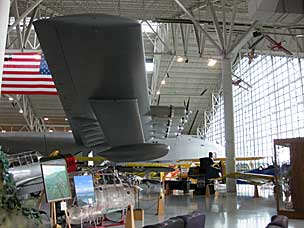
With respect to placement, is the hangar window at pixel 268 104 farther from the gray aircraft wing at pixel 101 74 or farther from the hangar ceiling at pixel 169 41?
the gray aircraft wing at pixel 101 74

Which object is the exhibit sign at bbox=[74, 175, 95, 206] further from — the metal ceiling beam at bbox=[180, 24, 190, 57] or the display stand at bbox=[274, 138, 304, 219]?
the metal ceiling beam at bbox=[180, 24, 190, 57]

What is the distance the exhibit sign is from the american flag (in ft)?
22.9

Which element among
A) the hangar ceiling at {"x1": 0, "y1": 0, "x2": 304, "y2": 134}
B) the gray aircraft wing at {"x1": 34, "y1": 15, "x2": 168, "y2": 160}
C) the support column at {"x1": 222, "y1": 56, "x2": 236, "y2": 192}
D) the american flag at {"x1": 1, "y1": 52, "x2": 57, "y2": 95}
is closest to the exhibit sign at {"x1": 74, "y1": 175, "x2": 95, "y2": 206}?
the gray aircraft wing at {"x1": 34, "y1": 15, "x2": 168, "y2": 160}

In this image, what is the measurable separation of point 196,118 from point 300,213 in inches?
1271

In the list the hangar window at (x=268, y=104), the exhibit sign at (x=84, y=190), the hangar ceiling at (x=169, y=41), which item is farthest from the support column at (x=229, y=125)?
the exhibit sign at (x=84, y=190)

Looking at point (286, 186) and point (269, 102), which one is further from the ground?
point (269, 102)

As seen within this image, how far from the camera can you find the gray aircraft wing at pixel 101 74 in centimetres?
431

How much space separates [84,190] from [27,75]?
7.62 m

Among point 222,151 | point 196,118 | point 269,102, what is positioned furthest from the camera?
point 196,118

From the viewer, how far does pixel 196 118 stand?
132 feet

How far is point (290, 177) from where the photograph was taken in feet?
27.8

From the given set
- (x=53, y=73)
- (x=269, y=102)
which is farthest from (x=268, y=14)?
(x=269, y=102)

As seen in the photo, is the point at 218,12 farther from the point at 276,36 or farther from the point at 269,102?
the point at 269,102

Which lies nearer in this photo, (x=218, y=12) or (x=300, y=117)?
(x=218, y=12)
